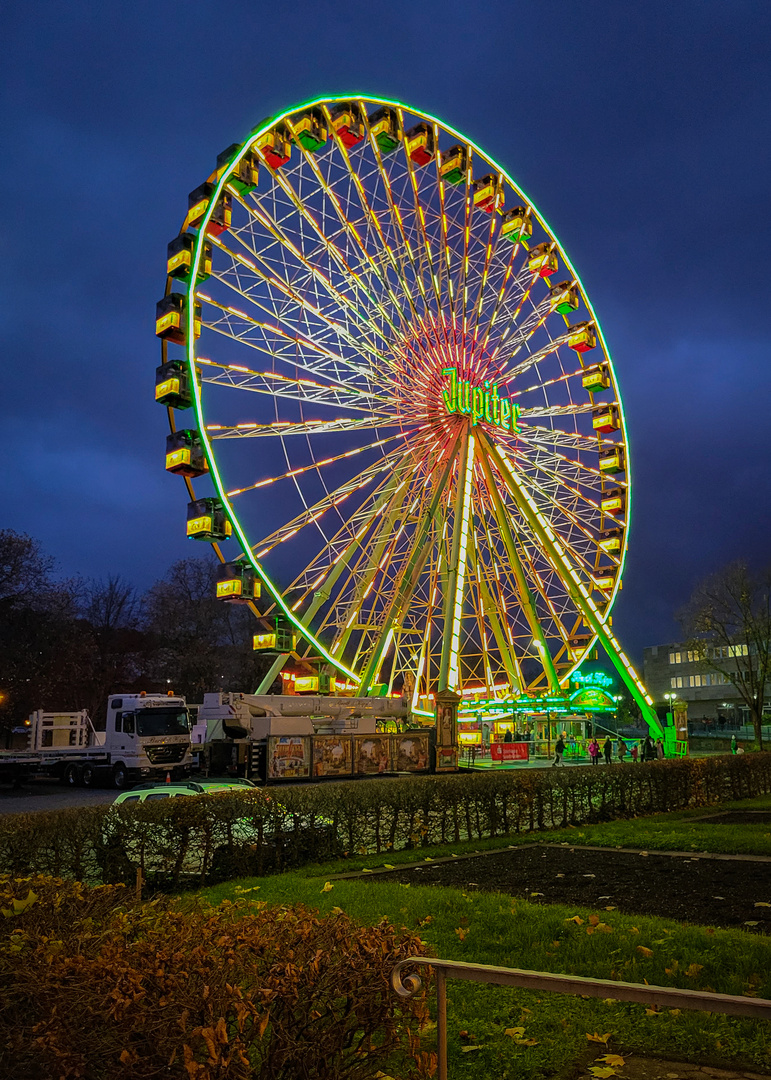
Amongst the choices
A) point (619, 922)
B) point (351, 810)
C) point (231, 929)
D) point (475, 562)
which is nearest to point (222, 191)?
point (475, 562)

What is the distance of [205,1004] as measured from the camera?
11.4 ft

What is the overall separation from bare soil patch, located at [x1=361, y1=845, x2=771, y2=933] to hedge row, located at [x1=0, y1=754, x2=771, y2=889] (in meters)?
1.39

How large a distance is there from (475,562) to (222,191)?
617 inches

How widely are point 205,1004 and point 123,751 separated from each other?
28137mm

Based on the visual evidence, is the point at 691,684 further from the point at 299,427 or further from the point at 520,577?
the point at 299,427

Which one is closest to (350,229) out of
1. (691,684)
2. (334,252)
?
(334,252)

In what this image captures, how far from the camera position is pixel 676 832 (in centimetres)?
1422

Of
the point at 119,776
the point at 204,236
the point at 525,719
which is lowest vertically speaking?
the point at 119,776

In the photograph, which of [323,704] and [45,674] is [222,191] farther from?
[45,674]

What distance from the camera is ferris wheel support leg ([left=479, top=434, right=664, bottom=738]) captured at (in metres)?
31.8

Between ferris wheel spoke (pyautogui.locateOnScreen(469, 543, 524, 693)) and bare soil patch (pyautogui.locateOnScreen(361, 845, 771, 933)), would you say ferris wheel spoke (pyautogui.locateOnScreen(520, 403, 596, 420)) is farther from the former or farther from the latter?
bare soil patch (pyautogui.locateOnScreen(361, 845, 771, 933))

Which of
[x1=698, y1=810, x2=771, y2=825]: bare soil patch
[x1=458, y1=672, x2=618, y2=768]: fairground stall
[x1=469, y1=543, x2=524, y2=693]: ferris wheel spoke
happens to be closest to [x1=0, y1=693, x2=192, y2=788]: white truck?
[x1=458, y1=672, x2=618, y2=768]: fairground stall

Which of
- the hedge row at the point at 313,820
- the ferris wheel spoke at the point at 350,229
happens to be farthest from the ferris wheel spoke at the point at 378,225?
the hedge row at the point at 313,820

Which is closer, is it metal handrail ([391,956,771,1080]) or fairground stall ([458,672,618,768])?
metal handrail ([391,956,771,1080])
